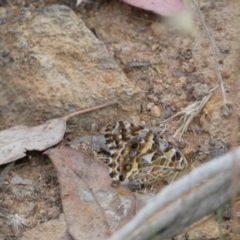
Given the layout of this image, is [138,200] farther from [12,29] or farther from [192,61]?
[12,29]

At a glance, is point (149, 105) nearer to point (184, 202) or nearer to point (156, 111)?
point (156, 111)

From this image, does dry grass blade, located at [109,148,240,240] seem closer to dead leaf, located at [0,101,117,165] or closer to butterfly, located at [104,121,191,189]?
butterfly, located at [104,121,191,189]

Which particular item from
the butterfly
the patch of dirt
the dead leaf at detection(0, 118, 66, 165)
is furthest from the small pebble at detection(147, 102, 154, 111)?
the dead leaf at detection(0, 118, 66, 165)

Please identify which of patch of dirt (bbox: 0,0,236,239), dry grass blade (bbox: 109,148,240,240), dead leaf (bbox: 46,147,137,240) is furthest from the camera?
patch of dirt (bbox: 0,0,236,239)

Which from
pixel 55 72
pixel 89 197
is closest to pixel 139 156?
pixel 89 197

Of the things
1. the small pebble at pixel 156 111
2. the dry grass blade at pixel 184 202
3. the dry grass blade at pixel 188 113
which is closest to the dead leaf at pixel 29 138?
the small pebble at pixel 156 111
